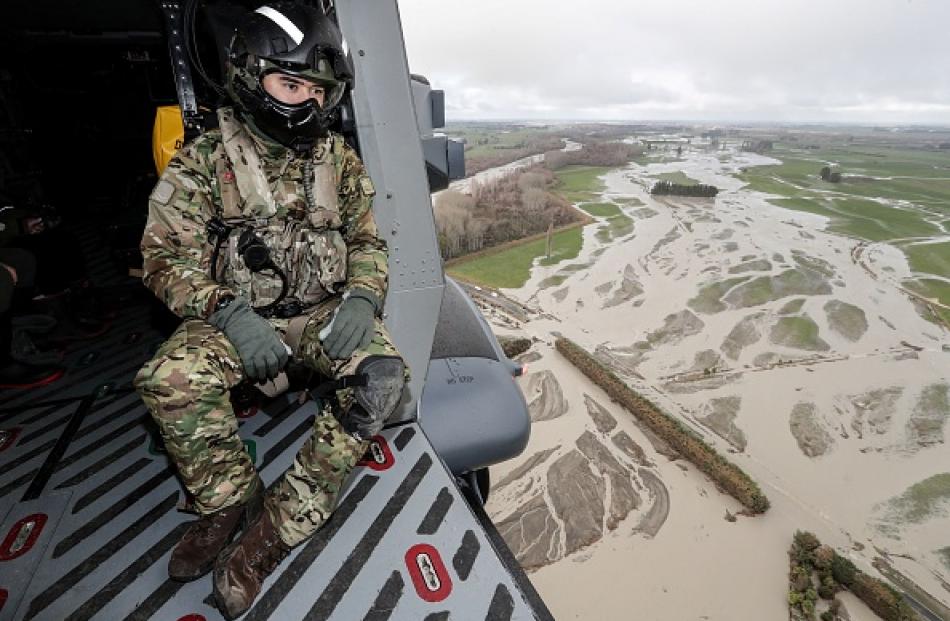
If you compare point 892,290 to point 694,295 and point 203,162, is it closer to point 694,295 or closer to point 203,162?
point 694,295

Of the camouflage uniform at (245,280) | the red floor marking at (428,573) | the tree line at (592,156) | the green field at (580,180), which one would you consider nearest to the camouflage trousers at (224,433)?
the camouflage uniform at (245,280)

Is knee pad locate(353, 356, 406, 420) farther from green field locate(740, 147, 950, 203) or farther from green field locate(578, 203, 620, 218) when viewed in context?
green field locate(740, 147, 950, 203)

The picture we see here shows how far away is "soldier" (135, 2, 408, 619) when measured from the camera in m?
2.04

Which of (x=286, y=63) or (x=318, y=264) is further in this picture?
(x=318, y=264)

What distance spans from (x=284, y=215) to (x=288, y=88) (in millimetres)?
618

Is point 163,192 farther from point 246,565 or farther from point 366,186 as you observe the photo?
point 246,565

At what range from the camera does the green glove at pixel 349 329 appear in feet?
7.02

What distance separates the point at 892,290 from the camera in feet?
129

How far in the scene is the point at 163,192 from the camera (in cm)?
223

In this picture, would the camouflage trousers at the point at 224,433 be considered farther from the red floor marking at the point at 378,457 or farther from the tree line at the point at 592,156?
the tree line at the point at 592,156

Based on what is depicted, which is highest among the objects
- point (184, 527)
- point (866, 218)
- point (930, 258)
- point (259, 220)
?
point (259, 220)

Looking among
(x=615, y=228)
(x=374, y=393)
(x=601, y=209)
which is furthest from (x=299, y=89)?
(x=601, y=209)

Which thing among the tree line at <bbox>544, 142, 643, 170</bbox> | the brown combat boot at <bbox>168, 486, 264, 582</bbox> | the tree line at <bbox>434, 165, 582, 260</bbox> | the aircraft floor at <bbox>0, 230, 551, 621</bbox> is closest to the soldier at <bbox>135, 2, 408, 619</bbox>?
the brown combat boot at <bbox>168, 486, 264, 582</bbox>

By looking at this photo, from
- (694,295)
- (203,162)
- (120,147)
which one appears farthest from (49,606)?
(694,295)
